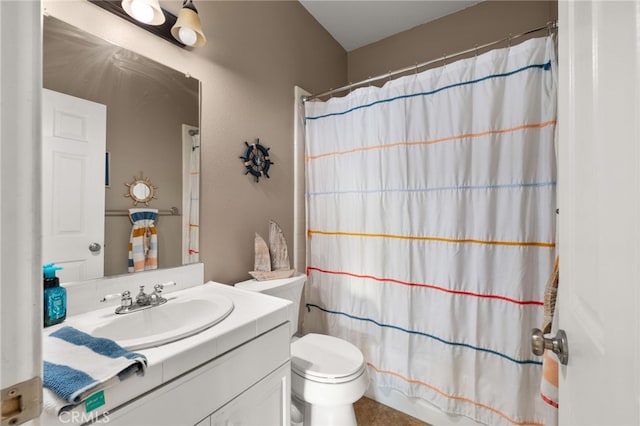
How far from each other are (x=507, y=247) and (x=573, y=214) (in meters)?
0.91

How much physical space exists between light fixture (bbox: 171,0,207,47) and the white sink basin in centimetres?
116

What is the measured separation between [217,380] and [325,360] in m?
0.69

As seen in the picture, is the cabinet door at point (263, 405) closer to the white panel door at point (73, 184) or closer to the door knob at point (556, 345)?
the white panel door at point (73, 184)

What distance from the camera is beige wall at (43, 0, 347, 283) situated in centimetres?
131

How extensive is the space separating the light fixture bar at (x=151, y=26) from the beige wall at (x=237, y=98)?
21 millimetres

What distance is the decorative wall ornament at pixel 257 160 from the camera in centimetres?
166

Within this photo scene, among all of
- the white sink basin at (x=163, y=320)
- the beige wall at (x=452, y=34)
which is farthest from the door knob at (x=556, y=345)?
the beige wall at (x=452, y=34)

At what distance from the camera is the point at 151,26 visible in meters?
1.22

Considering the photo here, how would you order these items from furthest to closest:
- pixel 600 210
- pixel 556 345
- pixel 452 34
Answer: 1. pixel 452 34
2. pixel 556 345
3. pixel 600 210

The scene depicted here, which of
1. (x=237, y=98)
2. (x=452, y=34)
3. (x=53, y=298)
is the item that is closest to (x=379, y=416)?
(x=53, y=298)

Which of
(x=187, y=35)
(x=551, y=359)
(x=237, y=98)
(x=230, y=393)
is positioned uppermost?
(x=187, y=35)

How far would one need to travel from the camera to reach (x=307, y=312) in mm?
2086

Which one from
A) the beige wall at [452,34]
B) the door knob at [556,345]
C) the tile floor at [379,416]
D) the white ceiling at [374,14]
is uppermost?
the white ceiling at [374,14]

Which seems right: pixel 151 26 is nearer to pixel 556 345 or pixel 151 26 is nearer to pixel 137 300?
pixel 137 300
